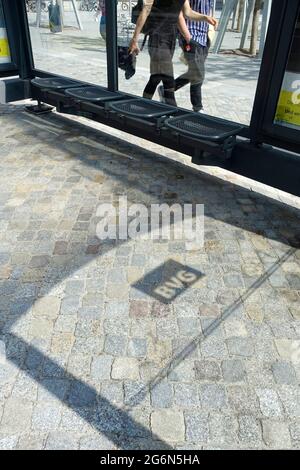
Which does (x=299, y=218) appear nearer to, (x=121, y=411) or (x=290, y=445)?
(x=290, y=445)

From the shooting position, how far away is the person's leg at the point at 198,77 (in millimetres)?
4492

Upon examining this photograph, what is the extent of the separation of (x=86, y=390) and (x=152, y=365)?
1.41 ft

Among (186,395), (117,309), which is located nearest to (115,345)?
(117,309)

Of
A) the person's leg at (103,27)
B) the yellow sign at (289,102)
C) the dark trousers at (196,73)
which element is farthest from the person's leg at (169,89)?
the yellow sign at (289,102)

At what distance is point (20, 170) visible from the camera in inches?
183

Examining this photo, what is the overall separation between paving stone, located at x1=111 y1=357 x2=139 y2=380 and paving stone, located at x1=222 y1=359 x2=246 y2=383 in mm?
548

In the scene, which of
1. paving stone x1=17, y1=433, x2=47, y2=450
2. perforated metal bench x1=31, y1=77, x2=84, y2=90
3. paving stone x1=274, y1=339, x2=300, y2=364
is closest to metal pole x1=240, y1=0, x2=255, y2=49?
perforated metal bench x1=31, y1=77, x2=84, y2=90

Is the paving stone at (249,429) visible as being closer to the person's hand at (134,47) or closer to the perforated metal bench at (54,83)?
the person's hand at (134,47)

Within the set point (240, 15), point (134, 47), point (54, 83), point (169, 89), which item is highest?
point (240, 15)

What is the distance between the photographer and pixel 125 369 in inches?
88.7

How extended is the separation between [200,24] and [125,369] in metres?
3.96

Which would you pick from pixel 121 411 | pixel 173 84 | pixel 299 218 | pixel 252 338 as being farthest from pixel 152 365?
pixel 173 84

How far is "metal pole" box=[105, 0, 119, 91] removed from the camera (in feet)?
14.9

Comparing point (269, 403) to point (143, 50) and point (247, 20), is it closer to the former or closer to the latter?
point (247, 20)
